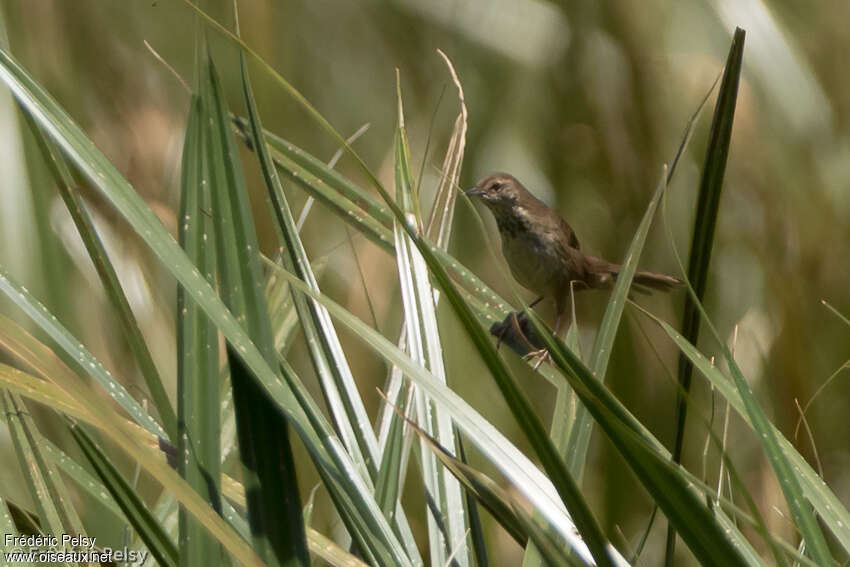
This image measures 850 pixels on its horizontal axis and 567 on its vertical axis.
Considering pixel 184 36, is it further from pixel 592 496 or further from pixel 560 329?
pixel 592 496

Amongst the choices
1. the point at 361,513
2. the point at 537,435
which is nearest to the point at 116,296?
the point at 361,513

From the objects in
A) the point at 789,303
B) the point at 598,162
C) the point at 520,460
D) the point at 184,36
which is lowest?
the point at 789,303

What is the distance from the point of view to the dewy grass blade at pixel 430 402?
2.87 feet

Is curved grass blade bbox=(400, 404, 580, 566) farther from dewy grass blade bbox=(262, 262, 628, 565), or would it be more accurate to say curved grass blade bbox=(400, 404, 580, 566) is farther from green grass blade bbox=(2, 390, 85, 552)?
green grass blade bbox=(2, 390, 85, 552)

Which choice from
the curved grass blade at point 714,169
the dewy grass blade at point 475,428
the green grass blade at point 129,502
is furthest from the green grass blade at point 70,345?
the curved grass blade at point 714,169

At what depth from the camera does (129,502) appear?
2.35 feet

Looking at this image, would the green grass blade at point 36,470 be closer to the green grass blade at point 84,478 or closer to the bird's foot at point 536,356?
the green grass blade at point 84,478

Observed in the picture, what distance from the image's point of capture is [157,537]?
2.39 ft

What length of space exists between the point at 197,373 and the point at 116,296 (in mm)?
155

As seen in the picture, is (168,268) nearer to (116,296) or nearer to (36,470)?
(116,296)

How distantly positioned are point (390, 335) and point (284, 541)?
1.03 metres

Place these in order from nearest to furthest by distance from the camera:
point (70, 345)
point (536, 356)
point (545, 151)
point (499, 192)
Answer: point (70, 345), point (536, 356), point (545, 151), point (499, 192)

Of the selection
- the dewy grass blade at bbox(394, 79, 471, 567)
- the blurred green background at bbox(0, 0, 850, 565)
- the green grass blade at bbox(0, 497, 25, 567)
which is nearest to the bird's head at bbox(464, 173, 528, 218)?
the blurred green background at bbox(0, 0, 850, 565)

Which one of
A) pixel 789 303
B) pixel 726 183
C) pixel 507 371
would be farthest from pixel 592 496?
pixel 507 371
